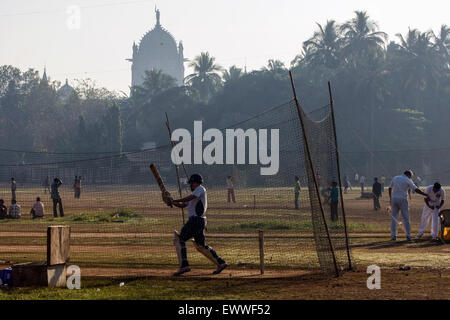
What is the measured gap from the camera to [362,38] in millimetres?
97750

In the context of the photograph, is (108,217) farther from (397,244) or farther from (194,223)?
(194,223)

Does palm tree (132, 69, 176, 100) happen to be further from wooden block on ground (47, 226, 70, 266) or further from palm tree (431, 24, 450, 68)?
wooden block on ground (47, 226, 70, 266)

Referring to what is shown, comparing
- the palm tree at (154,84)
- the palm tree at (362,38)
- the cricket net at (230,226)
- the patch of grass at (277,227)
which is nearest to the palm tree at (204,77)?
the palm tree at (154,84)

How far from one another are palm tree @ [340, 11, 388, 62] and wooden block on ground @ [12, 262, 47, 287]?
89.0 meters

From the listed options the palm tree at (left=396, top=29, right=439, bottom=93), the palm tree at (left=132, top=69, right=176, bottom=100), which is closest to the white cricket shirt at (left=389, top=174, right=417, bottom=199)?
the palm tree at (left=396, top=29, right=439, bottom=93)

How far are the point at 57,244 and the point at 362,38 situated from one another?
89997 mm

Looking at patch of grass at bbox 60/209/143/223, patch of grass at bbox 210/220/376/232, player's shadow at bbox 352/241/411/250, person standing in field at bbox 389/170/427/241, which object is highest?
person standing in field at bbox 389/170/427/241

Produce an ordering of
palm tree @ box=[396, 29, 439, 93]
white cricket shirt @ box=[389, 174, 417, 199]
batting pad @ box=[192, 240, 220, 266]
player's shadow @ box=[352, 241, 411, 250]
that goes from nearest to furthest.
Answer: batting pad @ box=[192, 240, 220, 266]
player's shadow @ box=[352, 241, 411, 250]
white cricket shirt @ box=[389, 174, 417, 199]
palm tree @ box=[396, 29, 439, 93]

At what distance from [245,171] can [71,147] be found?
6395cm

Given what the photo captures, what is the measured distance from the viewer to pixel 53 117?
114 metres

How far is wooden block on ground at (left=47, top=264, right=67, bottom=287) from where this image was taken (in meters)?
11.9

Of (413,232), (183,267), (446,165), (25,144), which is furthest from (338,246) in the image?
(25,144)

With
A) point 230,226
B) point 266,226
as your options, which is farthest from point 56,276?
point 230,226
